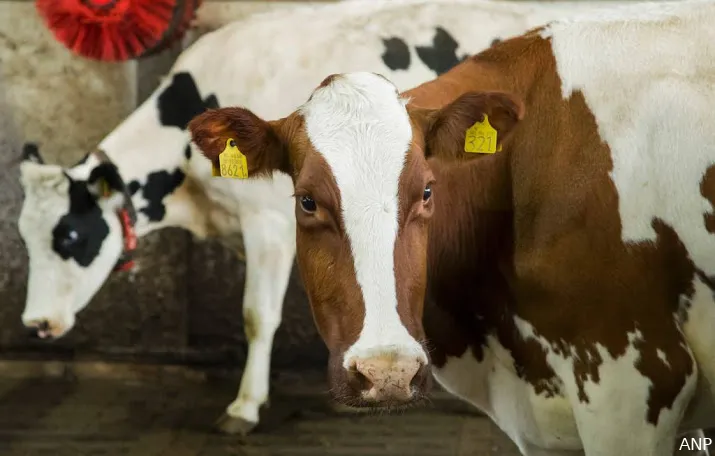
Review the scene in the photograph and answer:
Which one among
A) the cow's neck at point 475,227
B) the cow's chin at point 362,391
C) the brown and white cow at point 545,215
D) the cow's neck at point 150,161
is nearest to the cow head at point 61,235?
the cow's neck at point 150,161

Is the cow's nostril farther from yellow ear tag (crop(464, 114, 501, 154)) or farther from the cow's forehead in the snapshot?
yellow ear tag (crop(464, 114, 501, 154))

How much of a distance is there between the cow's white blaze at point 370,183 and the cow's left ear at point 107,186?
2142mm

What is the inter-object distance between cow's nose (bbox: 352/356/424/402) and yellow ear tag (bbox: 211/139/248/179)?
25.2 inches

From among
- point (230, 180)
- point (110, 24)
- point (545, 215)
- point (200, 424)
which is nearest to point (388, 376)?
point (545, 215)

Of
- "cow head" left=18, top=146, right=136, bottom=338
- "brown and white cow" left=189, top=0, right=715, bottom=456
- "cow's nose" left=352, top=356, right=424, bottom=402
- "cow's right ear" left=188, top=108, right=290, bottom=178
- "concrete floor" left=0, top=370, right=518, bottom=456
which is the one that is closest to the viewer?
"cow's nose" left=352, top=356, right=424, bottom=402

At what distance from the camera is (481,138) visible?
190 centimetres

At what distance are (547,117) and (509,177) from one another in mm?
179

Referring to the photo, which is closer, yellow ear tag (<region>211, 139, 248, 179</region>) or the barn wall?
yellow ear tag (<region>211, 139, 248, 179</region>)

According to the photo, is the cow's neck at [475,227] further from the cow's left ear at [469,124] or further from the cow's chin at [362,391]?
the cow's chin at [362,391]

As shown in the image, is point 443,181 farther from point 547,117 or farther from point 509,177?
point 547,117

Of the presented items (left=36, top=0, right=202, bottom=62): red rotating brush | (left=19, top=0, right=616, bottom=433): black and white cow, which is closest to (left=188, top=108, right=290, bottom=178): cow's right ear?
(left=19, top=0, right=616, bottom=433): black and white cow

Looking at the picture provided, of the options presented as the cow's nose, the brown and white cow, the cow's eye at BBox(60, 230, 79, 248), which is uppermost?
the brown and white cow

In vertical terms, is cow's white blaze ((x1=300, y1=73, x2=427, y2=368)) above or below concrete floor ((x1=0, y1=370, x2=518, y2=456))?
above

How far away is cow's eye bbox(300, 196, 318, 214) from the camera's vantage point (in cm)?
170
